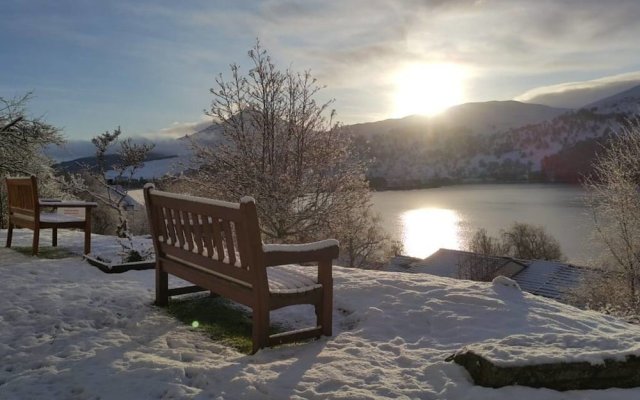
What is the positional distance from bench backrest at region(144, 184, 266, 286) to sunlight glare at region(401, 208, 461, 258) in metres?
44.8

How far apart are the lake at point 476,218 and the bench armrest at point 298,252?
36.1 meters

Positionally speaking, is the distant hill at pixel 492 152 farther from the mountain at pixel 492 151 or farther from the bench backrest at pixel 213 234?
the bench backrest at pixel 213 234

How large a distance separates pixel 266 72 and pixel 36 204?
36.2 feet

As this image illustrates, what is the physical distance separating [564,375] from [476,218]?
60.4m

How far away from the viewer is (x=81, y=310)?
15.1 ft

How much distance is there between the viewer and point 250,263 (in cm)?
357

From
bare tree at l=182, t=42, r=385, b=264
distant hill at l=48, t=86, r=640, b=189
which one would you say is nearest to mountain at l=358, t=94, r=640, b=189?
distant hill at l=48, t=86, r=640, b=189

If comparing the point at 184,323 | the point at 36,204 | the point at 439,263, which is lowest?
the point at 439,263

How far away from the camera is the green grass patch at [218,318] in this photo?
4121mm

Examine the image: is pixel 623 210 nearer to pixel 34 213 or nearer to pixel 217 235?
pixel 34 213

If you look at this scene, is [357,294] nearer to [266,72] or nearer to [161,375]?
[161,375]

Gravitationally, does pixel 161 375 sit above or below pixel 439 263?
above

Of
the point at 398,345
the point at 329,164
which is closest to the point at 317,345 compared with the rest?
the point at 398,345

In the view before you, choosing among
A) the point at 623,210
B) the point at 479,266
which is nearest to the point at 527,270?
the point at 479,266
